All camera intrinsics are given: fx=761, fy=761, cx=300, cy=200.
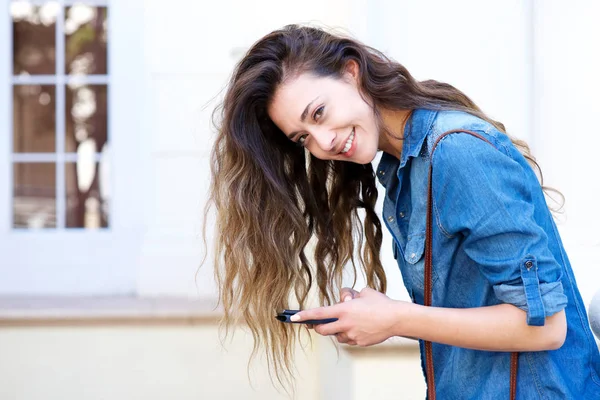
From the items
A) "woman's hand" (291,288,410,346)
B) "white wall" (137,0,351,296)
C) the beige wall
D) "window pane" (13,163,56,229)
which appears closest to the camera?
"woman's hand" (291,288,410,346)

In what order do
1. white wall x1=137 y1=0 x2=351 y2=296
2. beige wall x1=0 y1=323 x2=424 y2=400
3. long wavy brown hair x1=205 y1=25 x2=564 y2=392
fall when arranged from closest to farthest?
long wavy brown hair x1=205 y1=25 x2=564 y2=392
beige wall x1=0 y1=323 x2=424 y2=400
white wall x1=137 y1=0 x2=351 y2=296

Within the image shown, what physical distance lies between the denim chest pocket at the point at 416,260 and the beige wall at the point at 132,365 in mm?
1965

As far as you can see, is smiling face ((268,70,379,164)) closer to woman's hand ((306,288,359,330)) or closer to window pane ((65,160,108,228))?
woman's hand ((306,288,359,330))

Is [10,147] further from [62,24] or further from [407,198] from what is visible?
[407,198]

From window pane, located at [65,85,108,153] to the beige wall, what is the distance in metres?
1.07

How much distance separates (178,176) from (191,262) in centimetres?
43

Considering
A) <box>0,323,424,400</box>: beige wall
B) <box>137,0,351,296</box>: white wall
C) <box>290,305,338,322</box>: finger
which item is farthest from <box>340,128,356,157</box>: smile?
<box>137,0,351,296</box>: white wall

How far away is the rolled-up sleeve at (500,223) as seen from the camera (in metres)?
1.25

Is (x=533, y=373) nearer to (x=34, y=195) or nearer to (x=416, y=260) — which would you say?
(x=416, y=260)

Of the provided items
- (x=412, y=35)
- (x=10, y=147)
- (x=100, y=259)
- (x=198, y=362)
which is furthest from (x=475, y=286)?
(x=10, y=147)

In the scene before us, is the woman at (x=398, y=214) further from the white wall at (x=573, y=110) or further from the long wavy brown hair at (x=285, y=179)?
the white wall at (x=573, y=110)

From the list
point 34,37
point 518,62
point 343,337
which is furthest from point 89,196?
point 343,337

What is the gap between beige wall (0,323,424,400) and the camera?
3.47 meters

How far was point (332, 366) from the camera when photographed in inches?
124
